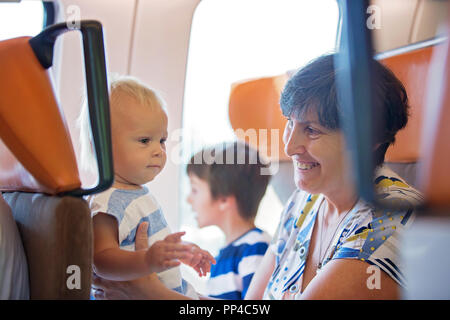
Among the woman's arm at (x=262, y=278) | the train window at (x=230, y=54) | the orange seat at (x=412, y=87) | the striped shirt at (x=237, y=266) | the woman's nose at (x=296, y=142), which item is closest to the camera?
the woman's nose at (x=296, y=142)

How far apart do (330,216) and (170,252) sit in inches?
19.5

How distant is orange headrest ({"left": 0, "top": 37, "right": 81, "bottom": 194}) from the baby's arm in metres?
0.24

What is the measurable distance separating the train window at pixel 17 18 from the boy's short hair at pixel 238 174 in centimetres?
93

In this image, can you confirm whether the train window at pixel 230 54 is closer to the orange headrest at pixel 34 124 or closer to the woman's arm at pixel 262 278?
the woman's arm at pixel 262 278

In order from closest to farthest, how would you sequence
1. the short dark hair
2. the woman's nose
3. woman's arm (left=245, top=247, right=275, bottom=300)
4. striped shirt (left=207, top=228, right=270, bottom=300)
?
the short dark hair → the woman's nose → woman's arm (left=245, top=247, right=275, bottom=300) → striped shirt (left=207, top=228, right=270, bottom=300)

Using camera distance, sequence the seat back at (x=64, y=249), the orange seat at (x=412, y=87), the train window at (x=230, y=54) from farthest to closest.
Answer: the train window at (x=230, y=54), the orange seat at (x=412, y=87), the seat back at (x=64, y=249)

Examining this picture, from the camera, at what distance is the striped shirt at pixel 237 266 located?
1873 millimetres

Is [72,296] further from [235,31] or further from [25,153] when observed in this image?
[235,31]

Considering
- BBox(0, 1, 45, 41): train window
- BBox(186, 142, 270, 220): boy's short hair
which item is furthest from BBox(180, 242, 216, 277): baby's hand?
BBox(0, 1, 45, 41): train window

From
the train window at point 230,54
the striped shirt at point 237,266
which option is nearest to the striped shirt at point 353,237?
the striped shirt at point 237,266

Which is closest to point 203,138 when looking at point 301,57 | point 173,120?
point 173,120

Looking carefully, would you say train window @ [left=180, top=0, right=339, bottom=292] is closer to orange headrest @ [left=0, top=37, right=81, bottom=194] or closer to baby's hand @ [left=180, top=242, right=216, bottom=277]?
baby's hand @ [left=180, top=242, right=216, bottom=277]

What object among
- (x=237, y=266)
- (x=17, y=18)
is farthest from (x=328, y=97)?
(x=17, y=18)

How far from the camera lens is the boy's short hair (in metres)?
2.09
